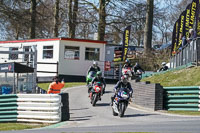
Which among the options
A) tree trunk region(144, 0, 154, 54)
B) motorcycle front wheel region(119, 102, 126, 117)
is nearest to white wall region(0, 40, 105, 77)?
tree trunk region(144, 0, 154, 54)

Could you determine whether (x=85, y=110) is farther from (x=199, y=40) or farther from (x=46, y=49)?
(x=46, y=49)

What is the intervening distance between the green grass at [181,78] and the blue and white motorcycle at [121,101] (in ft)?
14.1

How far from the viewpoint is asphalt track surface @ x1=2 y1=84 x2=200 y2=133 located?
37.1 feet

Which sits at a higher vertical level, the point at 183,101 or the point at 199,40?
the point at 199,40

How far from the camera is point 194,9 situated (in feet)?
76.9

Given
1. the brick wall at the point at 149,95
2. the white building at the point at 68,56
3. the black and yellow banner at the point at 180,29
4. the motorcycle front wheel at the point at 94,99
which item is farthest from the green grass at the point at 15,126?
the white building at the point at 68,56

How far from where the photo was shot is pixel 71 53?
33062 mm

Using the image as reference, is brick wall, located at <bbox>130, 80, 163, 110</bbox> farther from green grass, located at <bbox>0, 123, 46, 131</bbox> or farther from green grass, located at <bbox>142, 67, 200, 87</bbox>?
green grass, located at <bbox>0, 123, 46, 131</bbox>

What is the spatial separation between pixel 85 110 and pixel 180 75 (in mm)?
5695

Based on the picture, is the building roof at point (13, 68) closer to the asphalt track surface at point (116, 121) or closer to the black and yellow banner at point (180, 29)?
the asphalt track surface at point (116, 121)

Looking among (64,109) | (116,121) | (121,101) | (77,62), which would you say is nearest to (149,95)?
(121,101)

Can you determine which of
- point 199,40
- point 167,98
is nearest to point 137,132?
point 167,98

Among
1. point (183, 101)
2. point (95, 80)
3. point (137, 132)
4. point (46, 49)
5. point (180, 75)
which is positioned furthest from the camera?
point (46, 49)

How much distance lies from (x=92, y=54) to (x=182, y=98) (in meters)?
Result: 18.4
